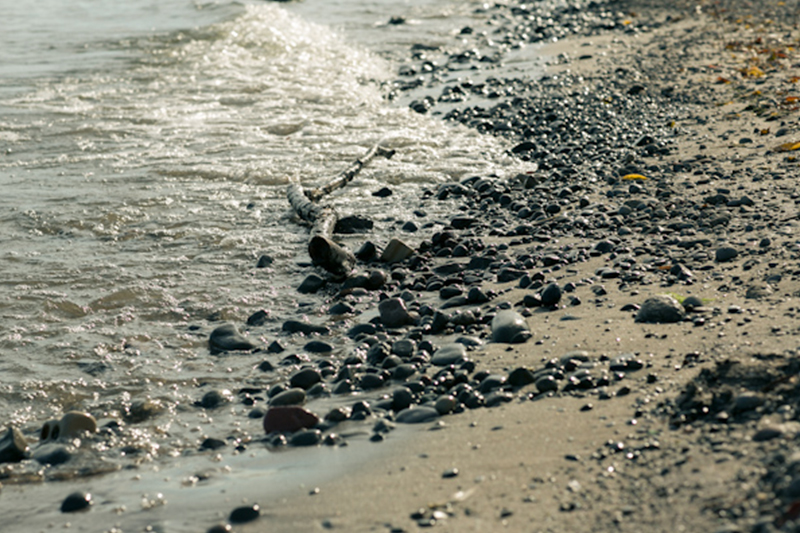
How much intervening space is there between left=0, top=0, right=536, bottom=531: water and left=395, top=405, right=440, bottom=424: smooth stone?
0.49 m

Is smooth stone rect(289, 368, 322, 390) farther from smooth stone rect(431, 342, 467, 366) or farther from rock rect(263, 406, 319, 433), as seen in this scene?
smooth stone rect(431, 342, 467, 366)

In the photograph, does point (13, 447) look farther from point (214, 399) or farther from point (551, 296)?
point (551, 296)

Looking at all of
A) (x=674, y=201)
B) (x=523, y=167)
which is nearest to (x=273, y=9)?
(x=523, y=167)

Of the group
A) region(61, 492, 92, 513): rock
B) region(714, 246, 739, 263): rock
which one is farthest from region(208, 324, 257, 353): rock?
region(714, 246, 739, 263): rock

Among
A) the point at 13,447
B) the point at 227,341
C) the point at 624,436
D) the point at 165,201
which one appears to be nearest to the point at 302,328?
the point at 227,341

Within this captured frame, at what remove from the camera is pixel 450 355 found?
421 centimetres

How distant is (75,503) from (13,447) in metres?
0.65

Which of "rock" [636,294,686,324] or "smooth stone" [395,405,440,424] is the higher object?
"rock" [636,294,686,324]

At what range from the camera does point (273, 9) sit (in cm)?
2020

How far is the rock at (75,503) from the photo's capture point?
3.24 meters

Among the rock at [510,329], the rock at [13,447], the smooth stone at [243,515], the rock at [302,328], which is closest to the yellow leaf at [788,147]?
the rock at [510,329]

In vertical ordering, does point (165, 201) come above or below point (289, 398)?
above

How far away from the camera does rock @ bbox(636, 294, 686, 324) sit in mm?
4160

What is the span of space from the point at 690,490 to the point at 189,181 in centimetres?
670
